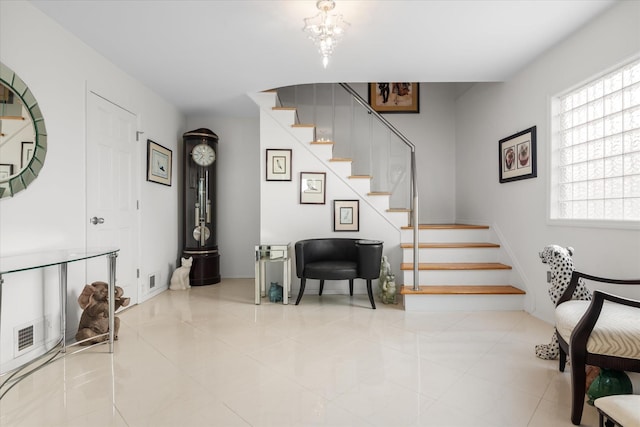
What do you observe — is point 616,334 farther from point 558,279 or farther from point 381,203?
point 381,203

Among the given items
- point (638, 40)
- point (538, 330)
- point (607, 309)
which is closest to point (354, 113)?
point (638, 40)

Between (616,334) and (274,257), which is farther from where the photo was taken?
(274,257)

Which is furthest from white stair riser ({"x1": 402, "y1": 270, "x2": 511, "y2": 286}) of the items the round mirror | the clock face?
the round mirror

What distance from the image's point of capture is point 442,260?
3873 millimetres

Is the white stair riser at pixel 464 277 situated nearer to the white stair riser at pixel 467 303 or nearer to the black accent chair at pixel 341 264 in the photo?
the white stair riser at pixel 467 303

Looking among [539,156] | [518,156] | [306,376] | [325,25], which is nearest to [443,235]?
[518,156]

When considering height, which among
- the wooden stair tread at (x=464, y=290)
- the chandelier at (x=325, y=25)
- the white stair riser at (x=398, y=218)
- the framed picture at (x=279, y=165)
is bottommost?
the wooden stair tread at (x=464, y=290)

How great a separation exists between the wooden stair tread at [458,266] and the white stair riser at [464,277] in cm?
4

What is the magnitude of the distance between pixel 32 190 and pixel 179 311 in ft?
5.62

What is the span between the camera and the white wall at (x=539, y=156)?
7.63ft

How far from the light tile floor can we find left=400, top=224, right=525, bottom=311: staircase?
0.24m

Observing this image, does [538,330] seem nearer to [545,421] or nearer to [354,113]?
[545,421]

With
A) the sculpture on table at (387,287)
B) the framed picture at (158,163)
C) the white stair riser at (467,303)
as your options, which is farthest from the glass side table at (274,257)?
the framed picture at (158,163)

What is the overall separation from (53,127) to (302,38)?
2.10 meters
